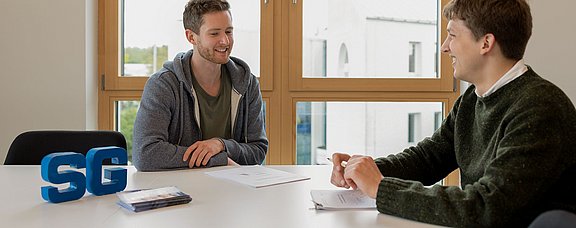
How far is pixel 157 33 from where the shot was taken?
340 centimetres

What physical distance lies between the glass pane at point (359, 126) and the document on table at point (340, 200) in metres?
1.75

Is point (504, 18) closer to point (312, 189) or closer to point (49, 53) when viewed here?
point (312, 189)

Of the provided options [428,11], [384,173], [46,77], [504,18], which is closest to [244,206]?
[384,173]

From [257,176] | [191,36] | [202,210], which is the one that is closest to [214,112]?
[191,36]

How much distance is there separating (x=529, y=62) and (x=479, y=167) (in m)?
1.87

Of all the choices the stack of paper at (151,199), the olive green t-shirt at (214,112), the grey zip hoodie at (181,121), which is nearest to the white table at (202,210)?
the stack of paper at (151,199)

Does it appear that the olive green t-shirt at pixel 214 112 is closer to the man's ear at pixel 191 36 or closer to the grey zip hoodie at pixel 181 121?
the grey zip hoodie at pixel 181 121

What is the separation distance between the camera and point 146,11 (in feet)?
11.1

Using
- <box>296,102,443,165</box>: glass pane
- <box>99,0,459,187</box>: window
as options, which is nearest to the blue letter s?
<box>99,0,459,187</box>: window

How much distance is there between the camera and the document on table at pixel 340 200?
1502 mm

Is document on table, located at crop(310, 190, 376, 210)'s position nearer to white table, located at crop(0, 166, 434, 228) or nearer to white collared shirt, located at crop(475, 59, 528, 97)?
white table, located at crop(0, 166, 434, 228)

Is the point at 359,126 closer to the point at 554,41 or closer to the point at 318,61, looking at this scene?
the point at 318,61

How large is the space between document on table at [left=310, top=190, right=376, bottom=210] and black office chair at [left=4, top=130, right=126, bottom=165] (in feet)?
3.70

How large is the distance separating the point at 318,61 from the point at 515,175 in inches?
88.8
